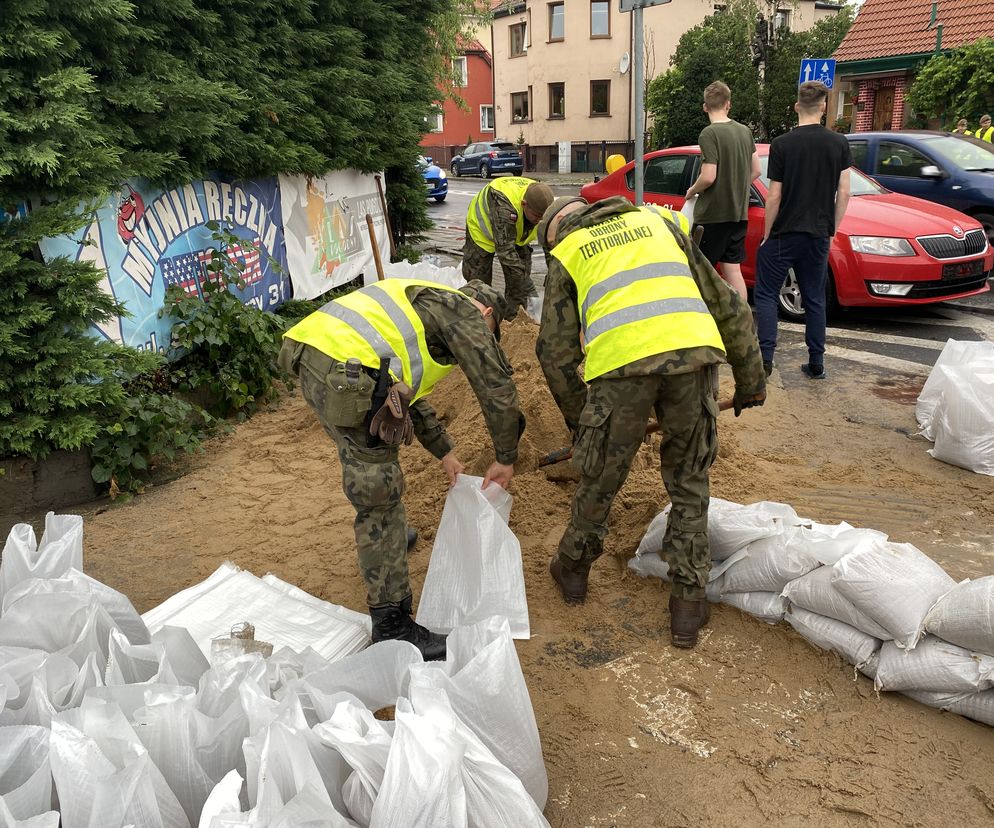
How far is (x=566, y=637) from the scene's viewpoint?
3.04 metres

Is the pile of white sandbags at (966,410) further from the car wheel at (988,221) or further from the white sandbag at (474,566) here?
the car wheel at (988,221)

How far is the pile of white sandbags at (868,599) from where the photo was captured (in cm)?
241

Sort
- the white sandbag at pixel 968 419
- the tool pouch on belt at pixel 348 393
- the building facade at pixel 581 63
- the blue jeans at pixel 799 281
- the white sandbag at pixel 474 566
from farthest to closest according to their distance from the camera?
the building facade at pixel 581 63 → the blue jeans at pixel 799 281 → the white sandbag at pixel 968 419 → the white sandbag at pixel 474 566 → the tool pouch on belt at pixel 348 393

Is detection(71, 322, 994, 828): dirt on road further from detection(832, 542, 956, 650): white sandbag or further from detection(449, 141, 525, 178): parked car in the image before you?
detection(449, 141, 525, 178): parked car

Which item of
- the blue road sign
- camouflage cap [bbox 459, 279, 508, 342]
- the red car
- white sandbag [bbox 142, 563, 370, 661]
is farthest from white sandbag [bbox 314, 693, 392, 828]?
the blue road sign

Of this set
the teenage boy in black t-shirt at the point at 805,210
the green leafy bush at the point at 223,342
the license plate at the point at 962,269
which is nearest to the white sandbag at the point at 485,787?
the green leafy bush at the point at 223,342

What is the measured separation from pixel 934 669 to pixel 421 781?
1.73 meters

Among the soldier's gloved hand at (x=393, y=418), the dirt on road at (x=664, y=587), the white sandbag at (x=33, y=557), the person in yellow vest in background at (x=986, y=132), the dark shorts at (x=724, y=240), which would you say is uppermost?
the person in yellow vest in background at (x=986, y=132)

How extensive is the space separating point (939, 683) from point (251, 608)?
8.13 ft

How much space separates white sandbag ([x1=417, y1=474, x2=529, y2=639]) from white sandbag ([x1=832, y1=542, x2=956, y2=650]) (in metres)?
1.13

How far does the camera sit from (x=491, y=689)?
1929mm

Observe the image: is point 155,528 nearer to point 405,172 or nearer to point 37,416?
point 37,416

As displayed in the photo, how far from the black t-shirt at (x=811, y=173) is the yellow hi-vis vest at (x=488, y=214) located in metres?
1.82

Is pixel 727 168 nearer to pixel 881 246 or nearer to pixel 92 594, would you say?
pixel 881 246
